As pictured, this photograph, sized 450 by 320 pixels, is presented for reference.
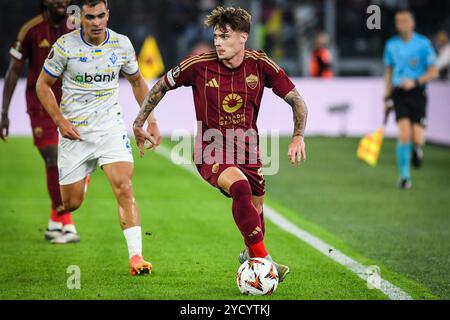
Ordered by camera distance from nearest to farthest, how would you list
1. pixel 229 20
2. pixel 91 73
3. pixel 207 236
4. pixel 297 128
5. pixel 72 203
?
pixel 229 20
pixel 297 128
pixel 91 73
pixel 72 203
pixel 207 236

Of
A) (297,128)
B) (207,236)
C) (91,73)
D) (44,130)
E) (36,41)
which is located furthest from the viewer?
(207,236)

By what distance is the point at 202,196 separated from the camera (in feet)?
43.8

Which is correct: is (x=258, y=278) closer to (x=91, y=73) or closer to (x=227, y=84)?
(x=227, y=84)

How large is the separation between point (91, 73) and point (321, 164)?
9995 mm

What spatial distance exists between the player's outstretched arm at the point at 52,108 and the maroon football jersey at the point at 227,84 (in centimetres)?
90

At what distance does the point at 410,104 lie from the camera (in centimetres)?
1451

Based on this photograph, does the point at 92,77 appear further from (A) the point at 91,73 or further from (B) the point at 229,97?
(B) the point at 229,97

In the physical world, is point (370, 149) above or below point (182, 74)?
below

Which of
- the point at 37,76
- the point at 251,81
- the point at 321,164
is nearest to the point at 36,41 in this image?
the point at 37,76

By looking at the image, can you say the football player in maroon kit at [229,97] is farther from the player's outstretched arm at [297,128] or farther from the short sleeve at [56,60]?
the short sleeve at [56,60]

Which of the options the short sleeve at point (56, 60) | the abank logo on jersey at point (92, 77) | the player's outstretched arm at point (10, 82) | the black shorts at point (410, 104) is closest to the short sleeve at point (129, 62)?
the abank logo on jersey at point (92, 77)

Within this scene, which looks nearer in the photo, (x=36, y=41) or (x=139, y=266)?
(x=139, y=266)

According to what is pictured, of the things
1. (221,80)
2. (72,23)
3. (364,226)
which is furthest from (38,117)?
(364,226)

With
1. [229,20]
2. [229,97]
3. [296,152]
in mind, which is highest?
[229,20]
